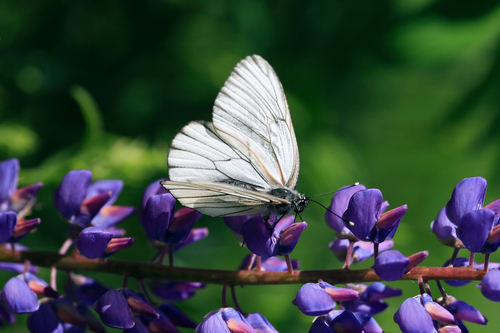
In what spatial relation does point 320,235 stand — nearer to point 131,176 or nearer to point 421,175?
point 421,175

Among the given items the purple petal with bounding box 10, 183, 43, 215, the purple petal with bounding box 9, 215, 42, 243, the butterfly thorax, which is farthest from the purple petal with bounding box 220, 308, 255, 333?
the purple petal with bounding box 10, 183, 43, 215

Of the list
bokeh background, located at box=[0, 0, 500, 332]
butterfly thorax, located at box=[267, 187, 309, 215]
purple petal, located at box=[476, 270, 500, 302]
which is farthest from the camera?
bokeh background, located at box=[0, 0, 500, 332]

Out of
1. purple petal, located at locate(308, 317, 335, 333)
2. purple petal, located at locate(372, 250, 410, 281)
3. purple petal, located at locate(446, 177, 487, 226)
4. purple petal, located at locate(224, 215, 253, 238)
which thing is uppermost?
purple petal, located at locate(446, 177, 487, 226)

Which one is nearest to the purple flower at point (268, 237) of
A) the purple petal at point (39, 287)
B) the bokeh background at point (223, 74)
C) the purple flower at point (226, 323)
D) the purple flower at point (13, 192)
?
the purple flower at point (226, 323)

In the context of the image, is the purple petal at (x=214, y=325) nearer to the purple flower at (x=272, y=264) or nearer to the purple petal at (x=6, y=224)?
the purple flower at (x=272, y=264)

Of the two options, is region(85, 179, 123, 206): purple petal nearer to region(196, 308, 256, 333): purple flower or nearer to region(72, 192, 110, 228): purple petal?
region(72, 192, 110, 228): purple petal

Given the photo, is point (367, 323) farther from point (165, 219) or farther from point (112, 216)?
point (112, 216)

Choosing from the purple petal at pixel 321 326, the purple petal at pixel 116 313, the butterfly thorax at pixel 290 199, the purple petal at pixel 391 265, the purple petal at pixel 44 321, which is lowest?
the purple petal at pixel 44 321
